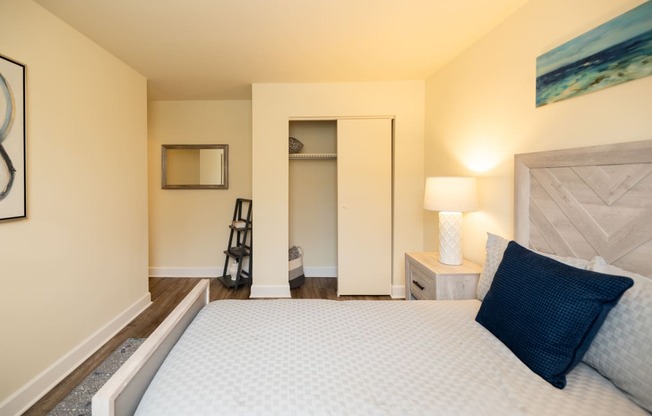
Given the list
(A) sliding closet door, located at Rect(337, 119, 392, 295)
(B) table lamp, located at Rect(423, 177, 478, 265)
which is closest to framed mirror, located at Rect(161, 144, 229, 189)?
(A) sliding closet door, located at Rect(337, 119, 392, 295)

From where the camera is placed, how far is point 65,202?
201 cm

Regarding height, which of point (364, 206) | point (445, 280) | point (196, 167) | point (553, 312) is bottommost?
point (445, 280)

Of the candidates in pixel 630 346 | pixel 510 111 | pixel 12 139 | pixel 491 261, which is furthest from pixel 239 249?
pixel 630 346

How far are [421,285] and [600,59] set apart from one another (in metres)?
1.64

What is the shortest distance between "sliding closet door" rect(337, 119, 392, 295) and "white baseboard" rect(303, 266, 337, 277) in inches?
30.5

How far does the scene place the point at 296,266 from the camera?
12.1 feet

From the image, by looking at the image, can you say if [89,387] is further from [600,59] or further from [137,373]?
[600,59]

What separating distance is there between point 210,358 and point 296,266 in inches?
106

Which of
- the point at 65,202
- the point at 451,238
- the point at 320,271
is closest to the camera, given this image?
the point at 65,202

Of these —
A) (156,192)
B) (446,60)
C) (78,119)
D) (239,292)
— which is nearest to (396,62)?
(446,60)

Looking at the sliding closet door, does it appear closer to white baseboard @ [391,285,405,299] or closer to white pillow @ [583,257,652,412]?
white baseboard @ [391,285,405,299]

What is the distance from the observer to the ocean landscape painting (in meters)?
1.15

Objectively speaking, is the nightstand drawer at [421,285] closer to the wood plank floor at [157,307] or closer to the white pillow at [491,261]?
the white pillow at [491,261]

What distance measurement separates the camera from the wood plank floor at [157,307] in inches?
70.2
